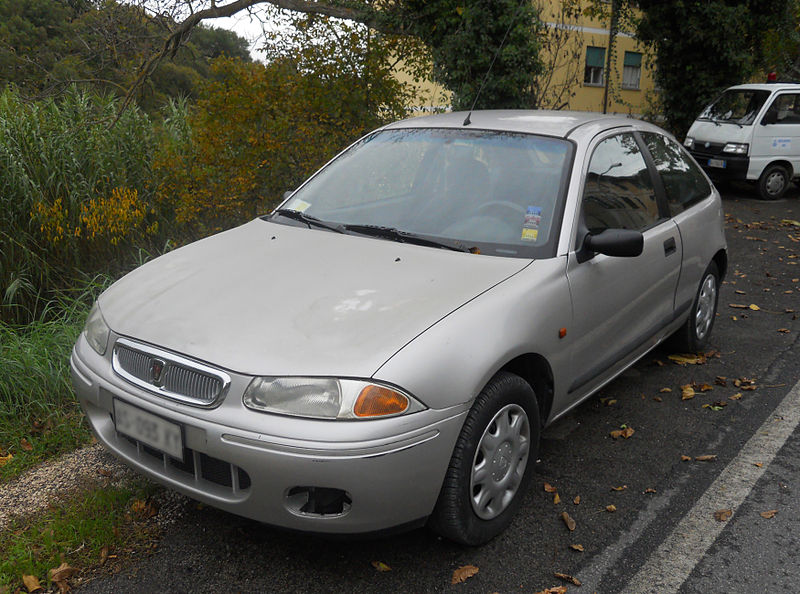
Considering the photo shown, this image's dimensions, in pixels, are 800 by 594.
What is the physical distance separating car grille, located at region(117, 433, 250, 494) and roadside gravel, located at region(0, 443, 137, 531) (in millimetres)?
834

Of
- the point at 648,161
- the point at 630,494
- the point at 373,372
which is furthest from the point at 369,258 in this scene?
the point at 648,161

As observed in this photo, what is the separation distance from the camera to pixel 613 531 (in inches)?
122

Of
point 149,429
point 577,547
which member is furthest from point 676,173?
point 149,429

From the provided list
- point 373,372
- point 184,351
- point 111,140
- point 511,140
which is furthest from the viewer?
point 111,140

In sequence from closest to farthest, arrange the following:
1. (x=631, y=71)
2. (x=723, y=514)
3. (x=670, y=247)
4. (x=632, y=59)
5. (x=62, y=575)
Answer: (x=62, y=575) < (x=723, y=514) < (x=670, y=247) < (x=632, y=59) < (x=631, y=71)

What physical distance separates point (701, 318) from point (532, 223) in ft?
7.30

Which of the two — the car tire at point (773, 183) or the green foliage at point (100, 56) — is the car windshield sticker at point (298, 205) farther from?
the car tire at point (773, 183)

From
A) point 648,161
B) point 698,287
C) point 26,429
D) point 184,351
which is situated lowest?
point 26,429

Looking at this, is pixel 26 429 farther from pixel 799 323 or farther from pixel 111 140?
pixel 799 323

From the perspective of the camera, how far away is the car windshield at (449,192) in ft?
11.1

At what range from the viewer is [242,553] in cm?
292

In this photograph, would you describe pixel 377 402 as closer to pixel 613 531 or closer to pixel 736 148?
pixel 613 531

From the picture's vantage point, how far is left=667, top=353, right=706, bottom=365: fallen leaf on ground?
4.98 meters

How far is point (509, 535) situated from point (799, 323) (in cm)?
390
